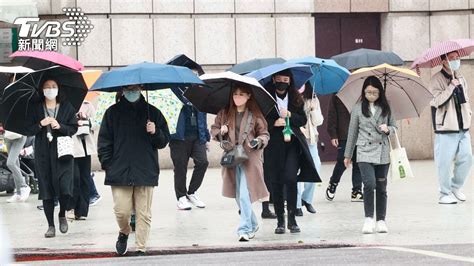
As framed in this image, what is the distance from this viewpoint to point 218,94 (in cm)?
1393

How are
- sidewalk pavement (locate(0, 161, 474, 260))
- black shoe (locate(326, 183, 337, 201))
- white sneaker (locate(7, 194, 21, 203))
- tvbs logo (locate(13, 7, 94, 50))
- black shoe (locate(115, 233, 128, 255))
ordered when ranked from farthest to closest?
1. tvbs logo (locate(13, 7, 94, 50))
2. white sneaker (locate(7, 194, 21, 203))
3. black shoe (locate(326, 183, 337, 201))
4. sidewalk pavement (locate(0, 161, 474, 260))
5. black shoe (locate(115, 233, 128, 255))

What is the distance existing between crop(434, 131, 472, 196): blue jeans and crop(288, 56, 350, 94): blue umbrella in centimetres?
165

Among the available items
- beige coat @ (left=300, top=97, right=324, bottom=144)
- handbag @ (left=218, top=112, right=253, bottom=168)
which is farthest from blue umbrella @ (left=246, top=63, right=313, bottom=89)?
A: beige coat @ (left=300, top=97, right=324, bottom=144)

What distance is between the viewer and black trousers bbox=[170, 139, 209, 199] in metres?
17.0

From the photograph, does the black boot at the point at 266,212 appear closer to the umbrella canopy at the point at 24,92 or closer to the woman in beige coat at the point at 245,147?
the woman in beige coat at the point at 245,147

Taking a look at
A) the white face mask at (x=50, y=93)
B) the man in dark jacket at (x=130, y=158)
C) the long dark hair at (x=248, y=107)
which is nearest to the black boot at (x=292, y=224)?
the long dark hair at (x=248, y=107)

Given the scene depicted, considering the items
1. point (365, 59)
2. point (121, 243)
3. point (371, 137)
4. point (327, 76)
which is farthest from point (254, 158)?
point (365, 59)

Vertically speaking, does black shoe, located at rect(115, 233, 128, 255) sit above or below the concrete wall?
below

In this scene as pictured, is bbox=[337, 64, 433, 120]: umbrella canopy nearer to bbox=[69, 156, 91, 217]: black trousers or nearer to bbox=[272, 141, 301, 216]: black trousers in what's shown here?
bbox=[272, 141, 301, 216]: black trousers

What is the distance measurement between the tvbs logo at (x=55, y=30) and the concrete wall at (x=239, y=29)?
0.14m

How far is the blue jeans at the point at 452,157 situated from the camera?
16.8 meters

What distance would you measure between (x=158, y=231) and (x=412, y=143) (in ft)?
34.6

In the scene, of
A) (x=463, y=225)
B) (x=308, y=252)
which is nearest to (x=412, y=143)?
(x=463, y=225)

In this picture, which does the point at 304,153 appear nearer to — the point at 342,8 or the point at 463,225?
the point at 463,225
